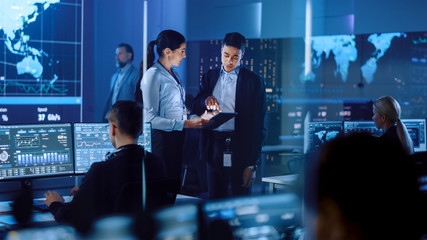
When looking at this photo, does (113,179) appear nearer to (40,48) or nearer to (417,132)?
(40,48)

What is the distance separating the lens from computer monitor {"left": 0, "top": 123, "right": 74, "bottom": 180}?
316 centimetres

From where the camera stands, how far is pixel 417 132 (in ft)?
16.7

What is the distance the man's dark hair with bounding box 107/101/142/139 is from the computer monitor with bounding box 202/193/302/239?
4.80 feet

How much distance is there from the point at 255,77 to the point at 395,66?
11.8 feet

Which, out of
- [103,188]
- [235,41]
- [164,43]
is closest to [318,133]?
[235,41]

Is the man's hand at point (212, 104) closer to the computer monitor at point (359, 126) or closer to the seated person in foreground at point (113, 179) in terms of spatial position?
the computer monitor at point (359, 126)

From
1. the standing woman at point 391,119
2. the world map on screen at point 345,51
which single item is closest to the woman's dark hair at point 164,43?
the standing woman at point 391,119

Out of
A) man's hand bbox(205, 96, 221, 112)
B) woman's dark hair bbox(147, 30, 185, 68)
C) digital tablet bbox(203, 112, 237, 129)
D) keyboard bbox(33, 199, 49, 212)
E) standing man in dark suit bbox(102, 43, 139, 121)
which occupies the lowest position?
keyboard bbox(33, 199, 49, 212)

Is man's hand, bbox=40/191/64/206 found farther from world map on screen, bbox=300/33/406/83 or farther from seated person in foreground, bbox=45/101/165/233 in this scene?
world map on screen, bbox=300/33/406/83

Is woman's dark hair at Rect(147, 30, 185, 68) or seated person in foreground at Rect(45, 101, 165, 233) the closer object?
seated person in foreground at Rect(45, 101, 165, 233)

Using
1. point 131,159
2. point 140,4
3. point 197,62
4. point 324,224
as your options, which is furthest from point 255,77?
point 324,224

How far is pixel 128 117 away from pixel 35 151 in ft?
2.95

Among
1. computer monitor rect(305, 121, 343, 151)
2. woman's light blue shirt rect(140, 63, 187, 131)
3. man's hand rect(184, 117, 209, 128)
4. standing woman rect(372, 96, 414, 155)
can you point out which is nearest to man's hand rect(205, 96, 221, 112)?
man's hand rect(184, 117, 209, 128)

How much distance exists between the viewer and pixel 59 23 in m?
5.00
